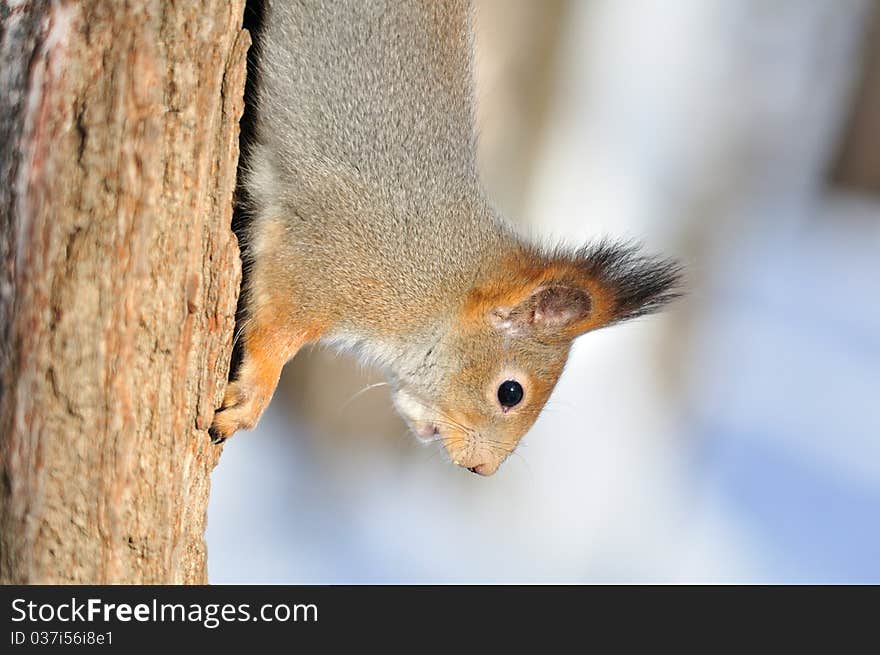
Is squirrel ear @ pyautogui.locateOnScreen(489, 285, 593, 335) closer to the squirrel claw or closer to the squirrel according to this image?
the squirrel

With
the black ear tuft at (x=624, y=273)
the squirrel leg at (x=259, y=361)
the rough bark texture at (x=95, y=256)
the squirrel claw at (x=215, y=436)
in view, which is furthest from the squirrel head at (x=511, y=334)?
the rough bark texture at (x=95, y=256)

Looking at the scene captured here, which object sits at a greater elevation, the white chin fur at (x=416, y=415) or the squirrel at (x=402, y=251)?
the squirrel at (x=402, y=251)

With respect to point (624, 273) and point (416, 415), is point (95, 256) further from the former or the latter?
point (624, 273)

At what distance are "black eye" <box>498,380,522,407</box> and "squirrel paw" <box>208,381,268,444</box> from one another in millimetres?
521

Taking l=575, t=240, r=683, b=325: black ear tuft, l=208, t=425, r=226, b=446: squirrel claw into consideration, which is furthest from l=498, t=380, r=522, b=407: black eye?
l=208, t=425, r=226, b=446: squirrel claw

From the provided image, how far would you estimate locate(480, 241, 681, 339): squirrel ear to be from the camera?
1852 millimetres

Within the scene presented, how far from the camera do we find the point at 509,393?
193 cm

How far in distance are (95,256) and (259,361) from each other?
465mm

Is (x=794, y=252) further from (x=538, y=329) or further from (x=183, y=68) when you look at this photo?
(x=183, y=68)

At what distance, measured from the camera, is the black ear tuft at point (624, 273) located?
6.13 feet

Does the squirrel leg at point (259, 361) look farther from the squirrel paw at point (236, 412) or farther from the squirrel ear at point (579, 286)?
the squirrel ear at point (579, 286)

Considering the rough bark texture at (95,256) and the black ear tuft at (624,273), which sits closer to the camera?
the rough bark texture at (95,256)

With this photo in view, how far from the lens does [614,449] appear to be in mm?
3785
